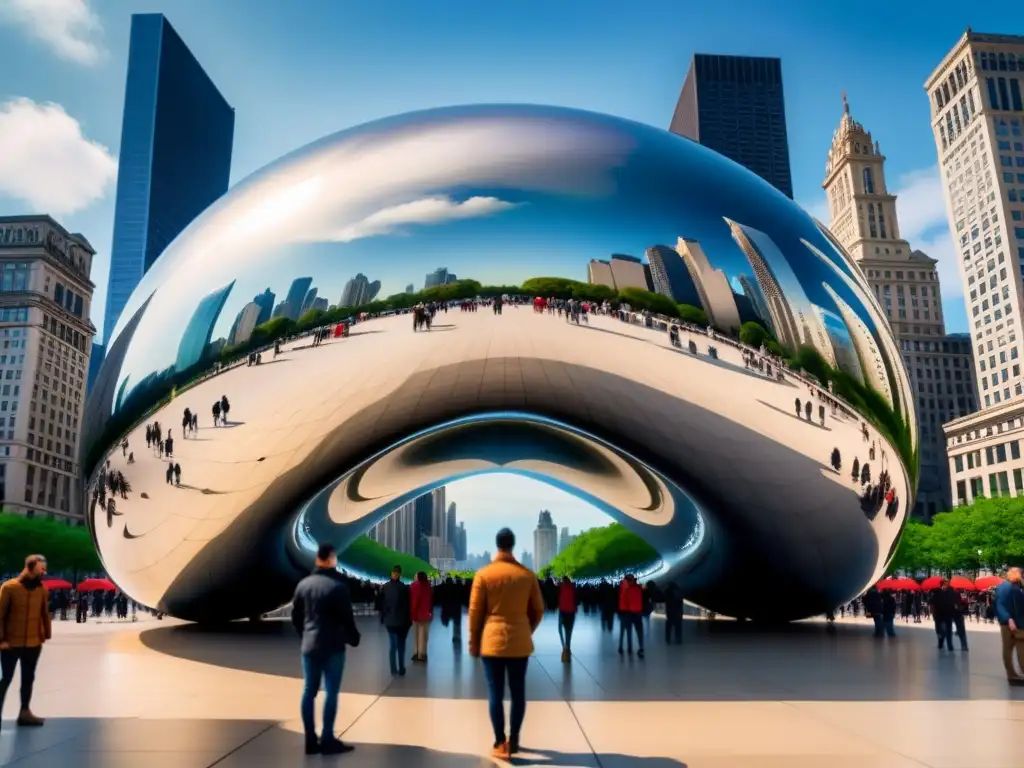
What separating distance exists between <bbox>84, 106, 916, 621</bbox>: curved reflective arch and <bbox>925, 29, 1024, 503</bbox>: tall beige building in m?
84.2

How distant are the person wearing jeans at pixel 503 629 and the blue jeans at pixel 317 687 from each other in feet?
2.80

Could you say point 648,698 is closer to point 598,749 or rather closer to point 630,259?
point 598,749

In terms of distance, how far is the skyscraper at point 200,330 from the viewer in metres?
8.81

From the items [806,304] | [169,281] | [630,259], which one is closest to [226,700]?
[169,281]

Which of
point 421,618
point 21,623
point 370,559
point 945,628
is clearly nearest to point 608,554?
point 370,559

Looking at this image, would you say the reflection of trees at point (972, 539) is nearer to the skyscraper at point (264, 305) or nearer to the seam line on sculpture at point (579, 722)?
the seam line on sculpture at point (579, 722)

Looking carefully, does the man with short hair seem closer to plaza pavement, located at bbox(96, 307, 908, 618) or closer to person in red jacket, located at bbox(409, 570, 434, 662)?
plaza pavement, located at bbox(96, 307, 908, 618)

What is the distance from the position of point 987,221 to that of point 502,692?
110 meters

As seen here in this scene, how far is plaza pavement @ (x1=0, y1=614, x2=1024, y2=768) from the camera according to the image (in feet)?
15.3

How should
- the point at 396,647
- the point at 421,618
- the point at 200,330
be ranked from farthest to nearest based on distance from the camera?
1. the point at 421,618
2. the point at 396,647
3. the point at 200,330

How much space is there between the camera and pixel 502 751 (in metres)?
4.67

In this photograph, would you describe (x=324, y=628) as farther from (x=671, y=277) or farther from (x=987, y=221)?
(x=987, y=221)

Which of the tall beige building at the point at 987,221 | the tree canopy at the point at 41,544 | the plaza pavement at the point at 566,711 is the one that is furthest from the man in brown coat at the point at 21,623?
the tall beige building at the point at 987,221

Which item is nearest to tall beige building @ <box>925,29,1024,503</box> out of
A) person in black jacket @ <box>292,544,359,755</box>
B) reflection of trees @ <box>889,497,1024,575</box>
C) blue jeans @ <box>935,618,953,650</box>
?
reflection of trees @ <box>889,497,1024,575</box>
